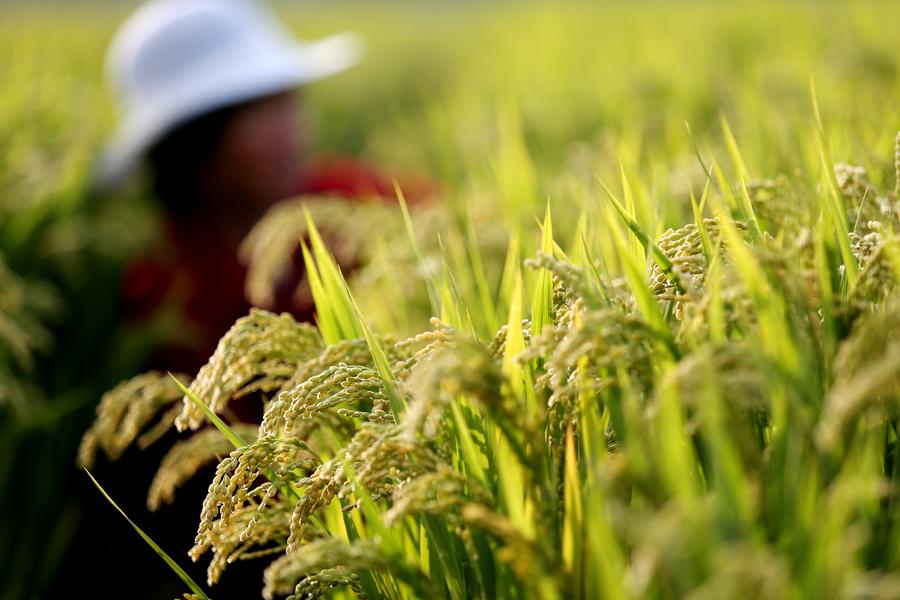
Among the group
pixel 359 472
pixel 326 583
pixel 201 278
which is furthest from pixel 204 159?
pixel 359 472

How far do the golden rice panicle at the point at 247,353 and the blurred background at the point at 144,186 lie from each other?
371 millimetres

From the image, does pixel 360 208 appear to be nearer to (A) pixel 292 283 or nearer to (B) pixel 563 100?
(A) pixel 292 283

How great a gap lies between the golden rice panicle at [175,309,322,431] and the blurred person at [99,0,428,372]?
2005 mm

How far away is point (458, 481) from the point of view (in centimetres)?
96

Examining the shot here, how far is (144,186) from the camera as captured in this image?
12.7ft

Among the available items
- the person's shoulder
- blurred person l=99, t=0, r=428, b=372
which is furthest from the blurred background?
blurred person l=99, t=0, r=428, b=372

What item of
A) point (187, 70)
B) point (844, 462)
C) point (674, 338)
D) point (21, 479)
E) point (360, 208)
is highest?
point (187, 70)

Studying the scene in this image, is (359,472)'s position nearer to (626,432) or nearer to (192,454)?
(626,432)

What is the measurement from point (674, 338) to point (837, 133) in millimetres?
825

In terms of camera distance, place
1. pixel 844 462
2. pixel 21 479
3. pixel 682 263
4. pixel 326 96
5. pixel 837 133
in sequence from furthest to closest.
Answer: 1. pixel 326 96
2. pixel 21 479
3. pixel 837 133
4. pixel 682 263
5. pixel 844 462

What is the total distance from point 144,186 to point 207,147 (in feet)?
1.79

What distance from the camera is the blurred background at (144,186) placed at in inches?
83.7

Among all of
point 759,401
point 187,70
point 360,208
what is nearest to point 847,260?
point 759,401

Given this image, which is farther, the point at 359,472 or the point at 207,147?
the point at 207,147
